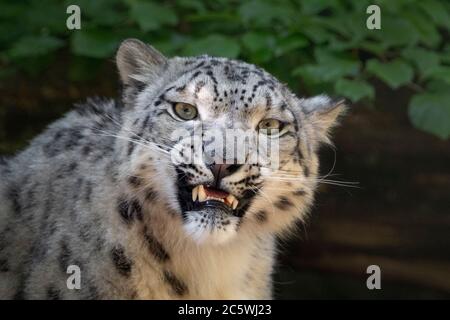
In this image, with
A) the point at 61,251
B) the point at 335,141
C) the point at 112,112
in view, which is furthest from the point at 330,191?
the point at 61,251

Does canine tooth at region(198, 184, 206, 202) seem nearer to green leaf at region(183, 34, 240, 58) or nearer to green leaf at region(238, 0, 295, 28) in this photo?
green leaf at region(183, 34, 240, 58)

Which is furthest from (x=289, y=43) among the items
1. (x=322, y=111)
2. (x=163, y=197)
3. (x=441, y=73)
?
(x=163, y=197)

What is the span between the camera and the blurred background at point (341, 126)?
618 cm

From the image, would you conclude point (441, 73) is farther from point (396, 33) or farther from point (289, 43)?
point (289, 43)

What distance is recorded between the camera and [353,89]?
5379 mm

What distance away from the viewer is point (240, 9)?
5891 millimetres

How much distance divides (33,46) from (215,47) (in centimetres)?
146

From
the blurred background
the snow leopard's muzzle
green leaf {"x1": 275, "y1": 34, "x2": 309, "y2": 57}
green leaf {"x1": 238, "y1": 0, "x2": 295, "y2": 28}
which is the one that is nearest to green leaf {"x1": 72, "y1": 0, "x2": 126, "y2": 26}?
the blurred background

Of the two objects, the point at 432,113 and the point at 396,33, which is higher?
the point at 396,33

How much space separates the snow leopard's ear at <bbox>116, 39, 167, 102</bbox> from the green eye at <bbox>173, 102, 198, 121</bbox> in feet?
1.41

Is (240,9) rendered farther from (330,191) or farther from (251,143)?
(330,191)

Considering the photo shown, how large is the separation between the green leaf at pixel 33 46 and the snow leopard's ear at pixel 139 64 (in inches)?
61.5

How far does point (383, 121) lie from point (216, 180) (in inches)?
172

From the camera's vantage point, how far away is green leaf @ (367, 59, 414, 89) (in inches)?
214
